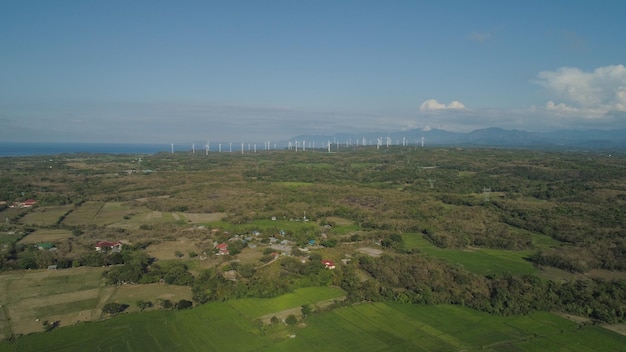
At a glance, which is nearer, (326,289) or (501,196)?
(326,289)

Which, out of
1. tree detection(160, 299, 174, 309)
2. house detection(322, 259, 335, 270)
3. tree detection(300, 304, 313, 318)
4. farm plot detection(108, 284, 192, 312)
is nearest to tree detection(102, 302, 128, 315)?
farm plot detection(108, 284, 192, 312)

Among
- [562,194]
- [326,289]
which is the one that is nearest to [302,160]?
[562,194]

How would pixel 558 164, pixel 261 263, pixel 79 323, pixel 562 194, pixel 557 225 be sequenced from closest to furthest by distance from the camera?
pixel 79 323, pixel 261 263, pixel 557 225, pixel 562 194, pixel 558 164

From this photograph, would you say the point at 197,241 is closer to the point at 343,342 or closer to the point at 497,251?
the point at 343,342

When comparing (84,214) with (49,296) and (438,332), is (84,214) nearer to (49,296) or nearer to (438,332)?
(49,296)

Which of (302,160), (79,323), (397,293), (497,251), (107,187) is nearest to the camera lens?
(79,323)

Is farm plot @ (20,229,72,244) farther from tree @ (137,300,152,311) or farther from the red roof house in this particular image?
tree @ (137,300,152,311)
